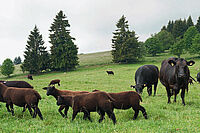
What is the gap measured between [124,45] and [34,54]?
1219 inches

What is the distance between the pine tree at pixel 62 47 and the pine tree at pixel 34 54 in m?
3.36

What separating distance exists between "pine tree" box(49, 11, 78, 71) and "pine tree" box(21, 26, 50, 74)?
336 centimetres

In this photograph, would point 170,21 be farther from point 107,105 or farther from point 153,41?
point 107,105

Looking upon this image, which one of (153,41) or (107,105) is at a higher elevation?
(153,41)

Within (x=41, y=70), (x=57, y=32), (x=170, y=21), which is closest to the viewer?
(x=41, y=70)

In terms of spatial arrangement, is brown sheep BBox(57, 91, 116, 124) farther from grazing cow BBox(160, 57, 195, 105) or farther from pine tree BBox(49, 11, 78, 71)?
pine tree BBox(49, 11, 78, 71)

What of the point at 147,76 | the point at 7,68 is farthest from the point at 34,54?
the point at 147,76

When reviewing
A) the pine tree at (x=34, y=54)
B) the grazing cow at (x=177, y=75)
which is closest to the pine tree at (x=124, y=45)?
the pine tree at (x=34, y=54)

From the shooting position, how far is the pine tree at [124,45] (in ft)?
200

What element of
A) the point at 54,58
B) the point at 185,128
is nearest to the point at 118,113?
the point at 185,128

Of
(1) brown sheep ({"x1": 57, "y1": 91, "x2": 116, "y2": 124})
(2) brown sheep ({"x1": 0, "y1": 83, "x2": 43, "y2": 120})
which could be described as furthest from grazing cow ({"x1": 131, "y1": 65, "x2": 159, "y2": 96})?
(2) brown sheep ({"x1": 0, "y1": 83, "x2": 43, "y2": 120})

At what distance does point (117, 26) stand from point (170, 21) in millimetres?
77214

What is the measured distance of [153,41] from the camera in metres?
85.7

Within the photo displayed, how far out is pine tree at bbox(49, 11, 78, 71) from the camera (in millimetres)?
56000
